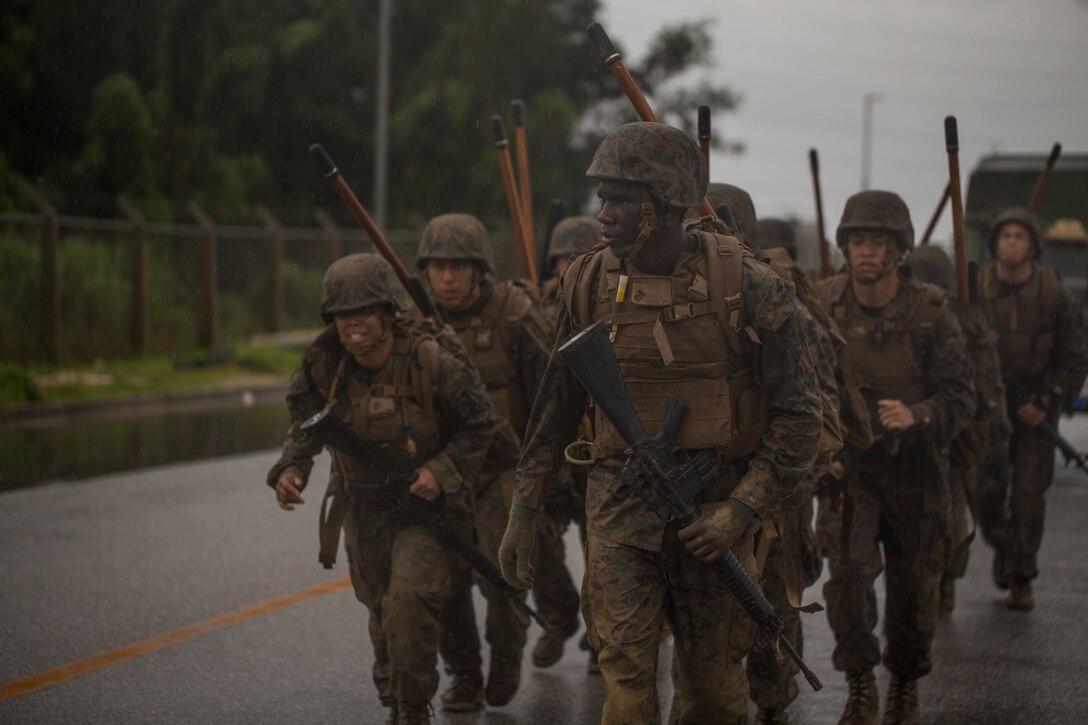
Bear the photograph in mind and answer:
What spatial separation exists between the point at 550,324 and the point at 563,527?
97 cm

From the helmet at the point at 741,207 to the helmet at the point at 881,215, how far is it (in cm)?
49

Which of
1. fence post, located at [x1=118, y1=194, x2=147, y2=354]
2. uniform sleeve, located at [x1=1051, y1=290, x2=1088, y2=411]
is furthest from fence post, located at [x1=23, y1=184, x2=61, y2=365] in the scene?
uniform sleeve, located at [x1=1051, y1=290, x2=1088, y2=411]

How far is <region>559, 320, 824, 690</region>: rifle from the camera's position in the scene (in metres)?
4.44

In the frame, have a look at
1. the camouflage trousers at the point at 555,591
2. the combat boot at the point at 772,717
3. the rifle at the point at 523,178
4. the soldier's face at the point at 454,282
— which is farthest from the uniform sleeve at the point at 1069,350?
the combat boot at the point at 772,717

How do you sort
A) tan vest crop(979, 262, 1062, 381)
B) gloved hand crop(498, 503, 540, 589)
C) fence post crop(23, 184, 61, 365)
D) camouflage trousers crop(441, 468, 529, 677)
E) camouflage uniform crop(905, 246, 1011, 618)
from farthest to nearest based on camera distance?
1. fence post crop(23, 184, 61, 365)
2. tan vest crop(979, 262, 1062, 381)
3. camouflage uniform crop(905, 246, 1011, 618)
4. camouflage trousers crop(441, 468, 529, 677)
5. gloved hand crop(498, 503, 540, 589)

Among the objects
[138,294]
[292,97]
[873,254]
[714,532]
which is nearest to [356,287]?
[714,532]

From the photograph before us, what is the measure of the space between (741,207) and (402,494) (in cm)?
172

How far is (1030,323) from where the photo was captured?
911 cm

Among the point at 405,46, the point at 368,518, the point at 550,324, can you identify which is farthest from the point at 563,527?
the point at 405,46

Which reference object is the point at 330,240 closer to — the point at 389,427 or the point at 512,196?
the point at 512,196

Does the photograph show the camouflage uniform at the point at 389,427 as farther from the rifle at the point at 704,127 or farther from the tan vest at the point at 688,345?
the tan vest at the point at 688,345

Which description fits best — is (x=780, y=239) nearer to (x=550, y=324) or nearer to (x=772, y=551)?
(x=550, y=324)

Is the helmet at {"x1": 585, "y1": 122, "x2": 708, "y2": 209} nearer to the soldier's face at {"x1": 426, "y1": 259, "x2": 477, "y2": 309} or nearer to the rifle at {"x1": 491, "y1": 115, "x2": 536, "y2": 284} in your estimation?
the soldier's face at {"x1": 426, "y1": 259, "x2": 477, "y2": 309}

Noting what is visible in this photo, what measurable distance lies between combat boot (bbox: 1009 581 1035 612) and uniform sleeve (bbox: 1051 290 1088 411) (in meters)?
1.13
